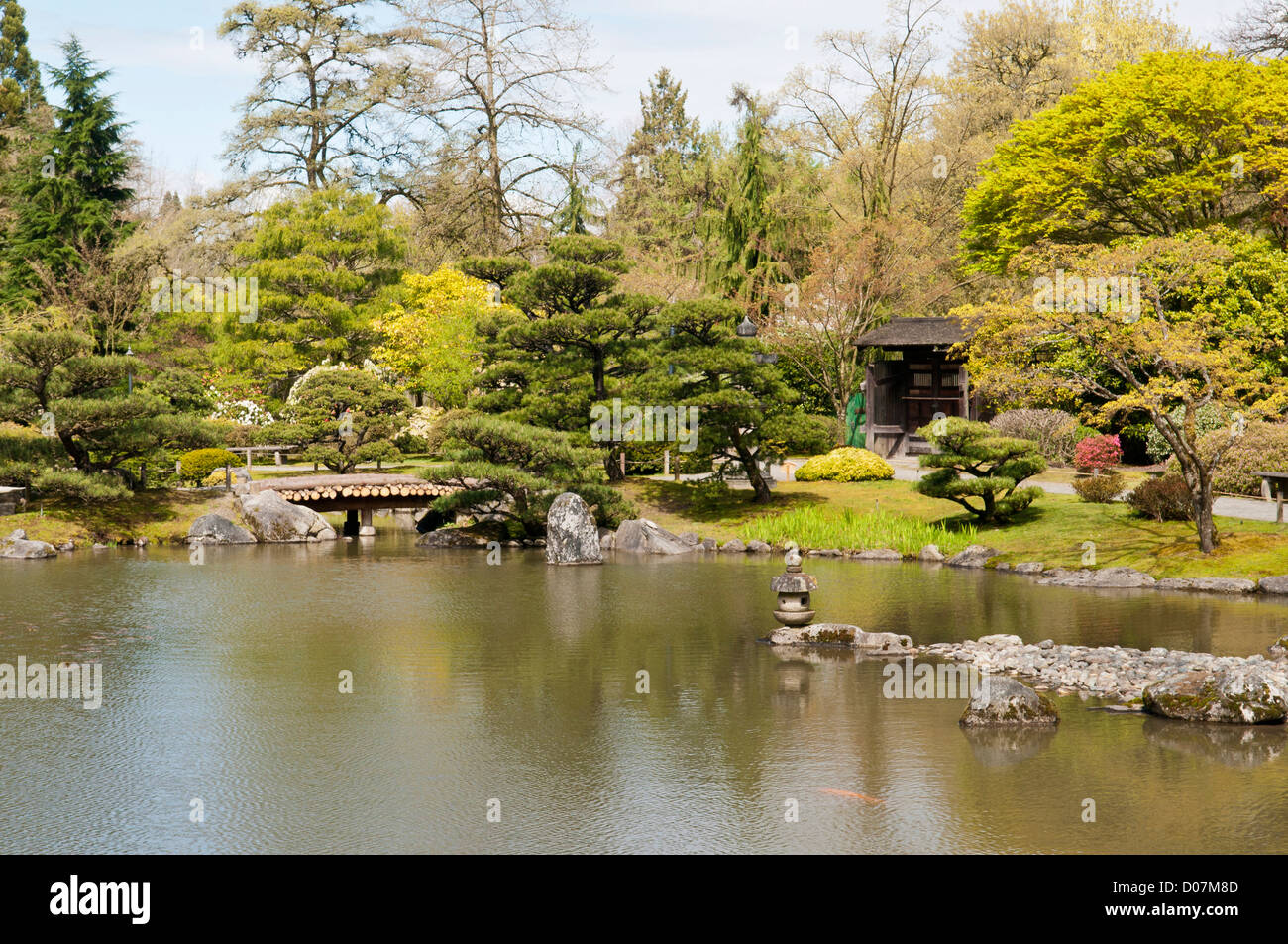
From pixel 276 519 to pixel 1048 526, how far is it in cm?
1782

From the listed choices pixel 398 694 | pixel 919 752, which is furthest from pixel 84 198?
pixel 919 752

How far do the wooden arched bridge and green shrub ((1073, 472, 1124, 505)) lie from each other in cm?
1488

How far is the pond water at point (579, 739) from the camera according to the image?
336 inches

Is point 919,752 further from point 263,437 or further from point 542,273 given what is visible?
point 263,437

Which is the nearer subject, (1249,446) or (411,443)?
(1249,446)

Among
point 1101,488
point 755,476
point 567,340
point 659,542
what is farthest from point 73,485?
point 1101,488

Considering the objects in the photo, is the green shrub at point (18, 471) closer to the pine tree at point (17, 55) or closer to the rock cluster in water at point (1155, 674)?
the rock cluster in water at point (1155, 674)

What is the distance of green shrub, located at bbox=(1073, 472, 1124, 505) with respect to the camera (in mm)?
24266

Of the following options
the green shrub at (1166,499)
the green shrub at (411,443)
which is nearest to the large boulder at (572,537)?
the green shrub at (1166,499)

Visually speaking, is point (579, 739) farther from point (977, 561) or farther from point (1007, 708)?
point (977, 561)

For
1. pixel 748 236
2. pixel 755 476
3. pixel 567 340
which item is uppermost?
pixel 748 236

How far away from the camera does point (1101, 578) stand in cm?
2034

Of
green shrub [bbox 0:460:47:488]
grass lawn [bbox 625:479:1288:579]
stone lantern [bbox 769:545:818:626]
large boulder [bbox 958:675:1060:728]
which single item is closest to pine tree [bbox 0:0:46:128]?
green shrub [bbox 0:460:47:488]
